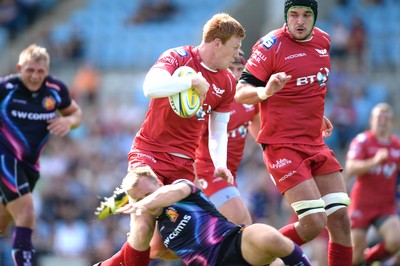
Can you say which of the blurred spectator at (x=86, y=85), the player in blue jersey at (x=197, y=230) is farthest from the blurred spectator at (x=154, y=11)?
the player in blue jersey at (x=197, y=230)

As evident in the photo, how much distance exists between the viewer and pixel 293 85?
919 cm

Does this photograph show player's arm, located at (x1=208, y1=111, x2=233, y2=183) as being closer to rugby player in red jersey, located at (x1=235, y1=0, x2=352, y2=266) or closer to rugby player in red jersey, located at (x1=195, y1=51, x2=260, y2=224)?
rugby player in red jersey, located at (x1=235, y1=0, x2=352, y2=266)

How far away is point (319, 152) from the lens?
9.23 meters

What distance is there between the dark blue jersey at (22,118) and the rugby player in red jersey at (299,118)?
287 cm

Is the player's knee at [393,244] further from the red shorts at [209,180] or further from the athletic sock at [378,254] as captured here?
the red shorts at [209,180]

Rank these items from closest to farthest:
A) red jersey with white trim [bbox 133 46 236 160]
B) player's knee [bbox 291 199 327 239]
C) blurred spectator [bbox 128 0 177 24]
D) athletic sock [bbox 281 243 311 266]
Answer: athletic sock [bbox 281 243 311 266], player's knee [bbox 291 199 327 239], red jersey with white trim [bbox 133 46 236 160], blurred spectator [bbox 128 0 177 24]

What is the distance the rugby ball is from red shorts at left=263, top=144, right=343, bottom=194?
40.6 inches

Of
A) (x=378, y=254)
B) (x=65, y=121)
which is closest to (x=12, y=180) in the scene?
(x=65, y=121)

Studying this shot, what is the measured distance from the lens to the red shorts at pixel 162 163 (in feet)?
29.5

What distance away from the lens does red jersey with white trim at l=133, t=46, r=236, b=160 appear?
899 cm

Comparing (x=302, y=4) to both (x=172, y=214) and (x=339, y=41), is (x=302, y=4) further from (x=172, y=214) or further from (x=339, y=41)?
(x=339, y=41)

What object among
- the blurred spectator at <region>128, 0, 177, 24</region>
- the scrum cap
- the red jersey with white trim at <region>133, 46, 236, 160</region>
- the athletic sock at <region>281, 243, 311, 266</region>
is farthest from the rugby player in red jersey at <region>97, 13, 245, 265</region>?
the blurred spectator at <region>128, 0, 177, 24</region>

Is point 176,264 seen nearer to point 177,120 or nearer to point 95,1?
point 177,120

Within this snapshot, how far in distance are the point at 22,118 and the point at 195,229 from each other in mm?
3393
